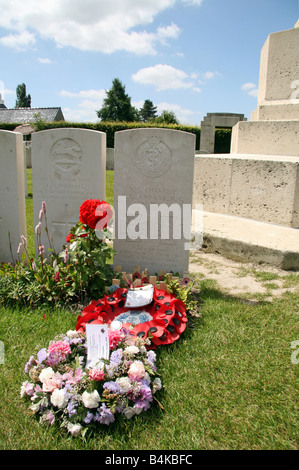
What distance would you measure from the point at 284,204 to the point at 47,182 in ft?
10.5

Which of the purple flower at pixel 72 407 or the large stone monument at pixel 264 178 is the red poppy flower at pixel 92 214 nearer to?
the purple flower at pixel 72 407

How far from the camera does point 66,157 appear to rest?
369 cm

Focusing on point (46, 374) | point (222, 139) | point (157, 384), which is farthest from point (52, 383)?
point (222, 139)

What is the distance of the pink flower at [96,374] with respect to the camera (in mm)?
1960

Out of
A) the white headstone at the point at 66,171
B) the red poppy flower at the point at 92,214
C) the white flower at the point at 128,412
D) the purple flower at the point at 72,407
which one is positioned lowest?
the white flower at the point at 128,412

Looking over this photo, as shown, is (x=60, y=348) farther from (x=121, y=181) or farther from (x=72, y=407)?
(x=121, y=181)

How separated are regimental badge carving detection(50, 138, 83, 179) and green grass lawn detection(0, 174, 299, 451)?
1.52 meters

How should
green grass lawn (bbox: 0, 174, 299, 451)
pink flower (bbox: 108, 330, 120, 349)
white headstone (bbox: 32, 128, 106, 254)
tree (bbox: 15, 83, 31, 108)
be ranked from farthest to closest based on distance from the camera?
tree (bbox: 15, 83, 31, 108) → white headstone (bbox: 32, 128, 106, 254) → pink flower (bbox: 108, 330, 120, 349) → green grass lawn (bbox: 0, 174, 299, 451)

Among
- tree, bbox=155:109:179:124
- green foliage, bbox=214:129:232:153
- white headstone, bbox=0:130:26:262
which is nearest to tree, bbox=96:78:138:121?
tree, bbox=155:109:179:124

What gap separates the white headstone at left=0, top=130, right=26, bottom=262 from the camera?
380 cm

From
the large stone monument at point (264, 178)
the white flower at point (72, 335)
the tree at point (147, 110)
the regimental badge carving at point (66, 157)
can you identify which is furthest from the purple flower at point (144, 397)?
the tree at point (147, 110)

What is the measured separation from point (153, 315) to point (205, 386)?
0.83 meters

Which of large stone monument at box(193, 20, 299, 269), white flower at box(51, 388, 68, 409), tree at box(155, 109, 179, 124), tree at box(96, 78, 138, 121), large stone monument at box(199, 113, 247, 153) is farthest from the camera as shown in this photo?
tree at box(96, 78, 138, 121)

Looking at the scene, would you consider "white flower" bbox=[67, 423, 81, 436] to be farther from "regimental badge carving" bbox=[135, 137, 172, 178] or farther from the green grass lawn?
"regimental badge carving" bbox=[135, 137, 172, 178]
